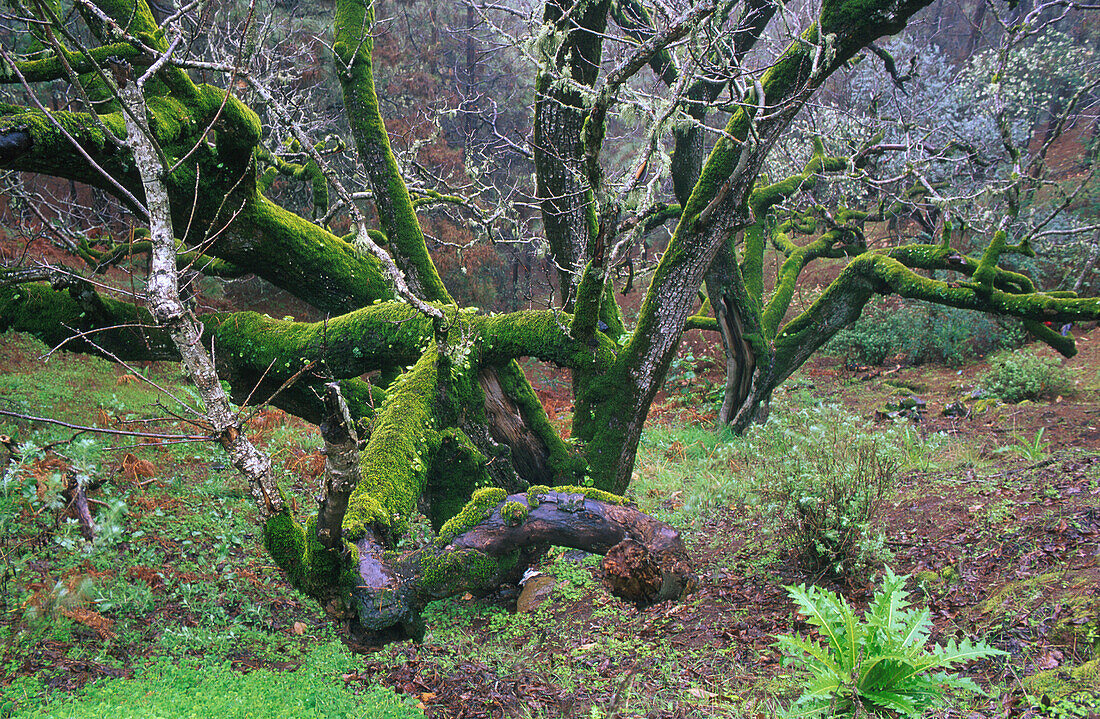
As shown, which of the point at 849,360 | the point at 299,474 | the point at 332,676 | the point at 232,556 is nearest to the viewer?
the point at 332,676

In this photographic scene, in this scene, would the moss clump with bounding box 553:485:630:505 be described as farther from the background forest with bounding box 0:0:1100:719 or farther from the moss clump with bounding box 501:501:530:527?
the moss clump with bounding box 501:501:530:527

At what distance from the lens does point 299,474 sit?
7.08 m

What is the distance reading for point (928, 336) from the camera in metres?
13.0

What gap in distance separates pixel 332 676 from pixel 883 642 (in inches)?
116

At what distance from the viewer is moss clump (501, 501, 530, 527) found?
3.58 meters

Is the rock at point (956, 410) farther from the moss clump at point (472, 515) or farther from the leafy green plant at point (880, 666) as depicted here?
the moss clump at point (472, 515)

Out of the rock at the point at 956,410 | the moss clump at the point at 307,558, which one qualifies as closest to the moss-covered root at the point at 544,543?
the moss clump at the point at 307,558

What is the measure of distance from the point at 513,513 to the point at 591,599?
1531mm

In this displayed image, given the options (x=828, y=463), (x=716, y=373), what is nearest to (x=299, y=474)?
(x=828, y=463)

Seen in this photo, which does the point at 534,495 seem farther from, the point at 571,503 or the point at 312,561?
the point at 312,561

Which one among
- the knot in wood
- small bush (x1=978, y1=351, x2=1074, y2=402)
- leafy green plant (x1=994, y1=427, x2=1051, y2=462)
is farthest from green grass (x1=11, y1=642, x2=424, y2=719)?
small bush (x1=978, y1=351, x2=1074, y2=402)

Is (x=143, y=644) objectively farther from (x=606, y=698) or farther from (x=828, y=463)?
(x=828, y=463)

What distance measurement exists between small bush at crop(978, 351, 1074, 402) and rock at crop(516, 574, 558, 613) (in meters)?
8.48

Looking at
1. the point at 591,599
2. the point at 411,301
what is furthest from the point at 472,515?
the point at 591,599
